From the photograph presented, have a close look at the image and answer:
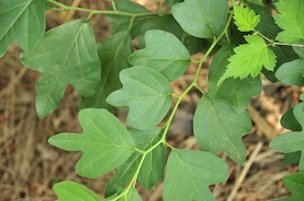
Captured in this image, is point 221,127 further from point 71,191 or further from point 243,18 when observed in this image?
point 71,191

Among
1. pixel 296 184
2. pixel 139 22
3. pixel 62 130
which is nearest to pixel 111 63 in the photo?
pixel 139 22

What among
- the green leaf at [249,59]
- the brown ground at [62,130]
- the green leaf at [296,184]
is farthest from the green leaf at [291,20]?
the brown ground at [62,130]

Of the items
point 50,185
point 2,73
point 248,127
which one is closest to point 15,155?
point 50,185

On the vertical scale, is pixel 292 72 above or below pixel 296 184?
above

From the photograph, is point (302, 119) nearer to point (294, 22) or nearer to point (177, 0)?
point (294, 22)

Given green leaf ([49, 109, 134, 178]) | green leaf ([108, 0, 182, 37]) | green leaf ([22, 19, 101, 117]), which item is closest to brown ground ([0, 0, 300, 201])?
green leaf ([108, 0, 182, 37])
